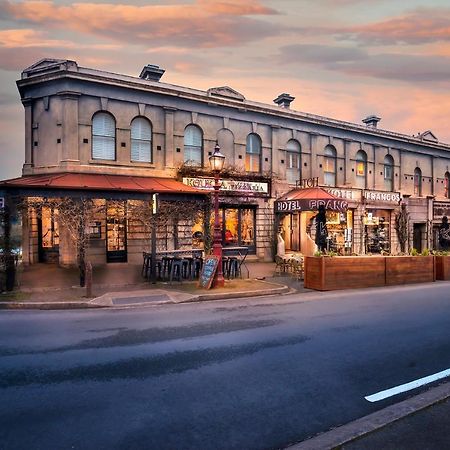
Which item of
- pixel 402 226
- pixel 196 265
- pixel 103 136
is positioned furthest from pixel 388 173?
pixel 103 136

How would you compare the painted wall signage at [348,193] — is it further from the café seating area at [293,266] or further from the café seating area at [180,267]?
the café seating area at [180,267]

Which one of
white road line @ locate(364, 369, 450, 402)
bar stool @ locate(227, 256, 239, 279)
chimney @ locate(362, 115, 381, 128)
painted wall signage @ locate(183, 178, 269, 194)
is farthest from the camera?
chimney @ locate(362, 115, 381, 128)

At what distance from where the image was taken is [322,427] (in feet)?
12.9

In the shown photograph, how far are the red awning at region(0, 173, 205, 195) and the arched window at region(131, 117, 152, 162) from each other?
4.53 ft

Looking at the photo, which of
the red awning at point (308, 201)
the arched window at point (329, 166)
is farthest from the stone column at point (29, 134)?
the arched window at point (329, 166)

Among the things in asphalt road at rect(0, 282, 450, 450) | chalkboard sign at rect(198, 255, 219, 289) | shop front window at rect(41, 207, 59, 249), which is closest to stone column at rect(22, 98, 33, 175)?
shop front window at rect(41, 207, 59, 249)

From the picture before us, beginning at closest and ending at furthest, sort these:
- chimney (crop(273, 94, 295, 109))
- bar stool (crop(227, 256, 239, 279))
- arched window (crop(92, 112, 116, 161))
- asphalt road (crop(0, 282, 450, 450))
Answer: asphalt road (crop(0, 282, 450, 450))
bar stool (crop(227, 256, 239, 279))
arched window (crop(92, 112, 116, 161))
chimney (crop(273, 94, 295, 109))

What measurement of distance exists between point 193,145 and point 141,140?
287cm

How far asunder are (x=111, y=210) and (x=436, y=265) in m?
14.1

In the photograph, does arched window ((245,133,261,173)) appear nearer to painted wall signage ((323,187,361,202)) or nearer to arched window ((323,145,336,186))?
painted wall signage ((323,187,361,202))

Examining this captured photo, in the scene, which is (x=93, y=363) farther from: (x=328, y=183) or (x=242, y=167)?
(x=328, y=183)

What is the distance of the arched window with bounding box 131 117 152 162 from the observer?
63.9ft

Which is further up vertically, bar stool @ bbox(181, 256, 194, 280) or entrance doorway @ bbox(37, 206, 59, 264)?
entrance doorway @ bbox(37, 206, 59, 264)

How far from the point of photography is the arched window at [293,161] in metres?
24.5
